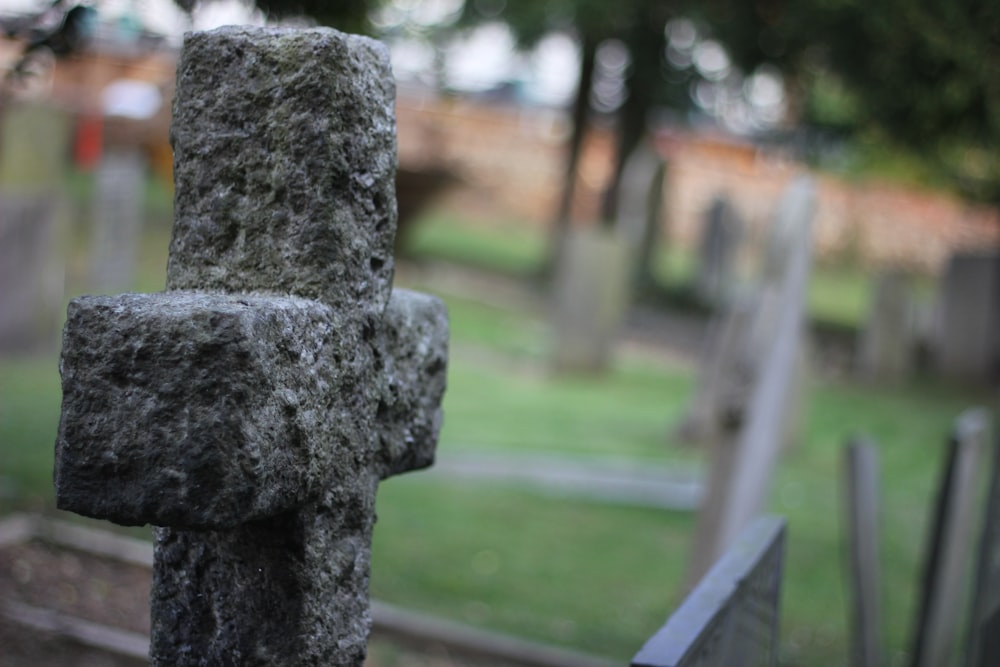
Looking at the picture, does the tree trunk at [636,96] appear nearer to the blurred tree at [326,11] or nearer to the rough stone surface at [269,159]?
the blurred tree at [326,11]

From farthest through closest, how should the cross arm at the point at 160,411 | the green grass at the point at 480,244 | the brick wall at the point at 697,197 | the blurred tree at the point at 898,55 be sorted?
the brick wall at the point at 697,197 < the green grass at the point at 480,244 < the blurred tree at the point at 898,55 < the cross arm at the point at 160,411

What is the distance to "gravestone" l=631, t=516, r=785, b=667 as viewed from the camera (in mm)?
2254


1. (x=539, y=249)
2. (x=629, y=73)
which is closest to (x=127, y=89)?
(x=539, y=249)

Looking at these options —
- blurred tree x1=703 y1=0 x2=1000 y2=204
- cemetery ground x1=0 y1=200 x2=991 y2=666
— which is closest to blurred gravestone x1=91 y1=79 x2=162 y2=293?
cemetery ground x1=0 y1=200 x2=991 y2=666

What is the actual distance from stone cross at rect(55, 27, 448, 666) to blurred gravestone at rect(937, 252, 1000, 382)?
1510 cm

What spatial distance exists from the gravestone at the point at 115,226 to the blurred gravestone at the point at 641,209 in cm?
919

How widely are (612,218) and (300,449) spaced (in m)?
19.3

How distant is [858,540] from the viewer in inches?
217

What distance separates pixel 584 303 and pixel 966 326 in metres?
5.37

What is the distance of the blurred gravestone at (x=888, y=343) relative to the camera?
53.1 feet

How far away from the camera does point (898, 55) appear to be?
53.1 ft

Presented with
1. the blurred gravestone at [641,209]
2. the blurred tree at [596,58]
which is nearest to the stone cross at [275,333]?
the blurred tree at [596,58]

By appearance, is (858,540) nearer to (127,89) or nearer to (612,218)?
(612,218)

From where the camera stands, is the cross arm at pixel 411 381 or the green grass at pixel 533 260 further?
the green grass at pixel 533 260
